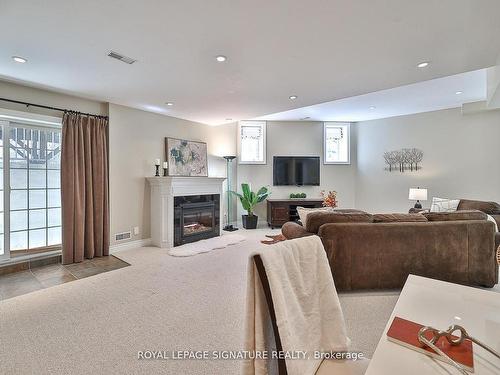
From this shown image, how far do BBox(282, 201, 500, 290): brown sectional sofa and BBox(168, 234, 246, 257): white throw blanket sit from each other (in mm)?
2198

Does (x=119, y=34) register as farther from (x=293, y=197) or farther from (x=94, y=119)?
(x=293, y=197)

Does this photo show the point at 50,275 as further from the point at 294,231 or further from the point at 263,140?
the point at 263,140

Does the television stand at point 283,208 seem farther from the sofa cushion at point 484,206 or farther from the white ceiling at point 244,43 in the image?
the white ceiling at point 244,43

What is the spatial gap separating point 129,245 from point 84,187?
4.21ft

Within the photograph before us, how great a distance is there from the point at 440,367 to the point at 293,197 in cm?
595

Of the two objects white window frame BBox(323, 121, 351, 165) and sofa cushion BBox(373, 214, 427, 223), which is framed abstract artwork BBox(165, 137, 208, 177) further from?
sofa cushion BBox(373, 214, 427, 223)

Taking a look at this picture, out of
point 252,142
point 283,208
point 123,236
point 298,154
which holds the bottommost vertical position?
point 123,236

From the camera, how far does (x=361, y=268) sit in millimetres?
2768

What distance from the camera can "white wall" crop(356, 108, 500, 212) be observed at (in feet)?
17.1

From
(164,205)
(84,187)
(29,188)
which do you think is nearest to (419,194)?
(164,205)

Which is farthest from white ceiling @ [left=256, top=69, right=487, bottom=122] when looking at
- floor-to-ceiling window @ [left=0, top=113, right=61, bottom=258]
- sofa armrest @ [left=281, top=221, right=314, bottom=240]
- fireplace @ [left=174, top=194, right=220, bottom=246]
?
floor-to-ceiling window @ [left=0, top=113, right=61, bottom=258]

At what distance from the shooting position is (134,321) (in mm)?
2232

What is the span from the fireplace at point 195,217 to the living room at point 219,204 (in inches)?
1.3

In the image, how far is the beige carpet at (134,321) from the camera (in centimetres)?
174
